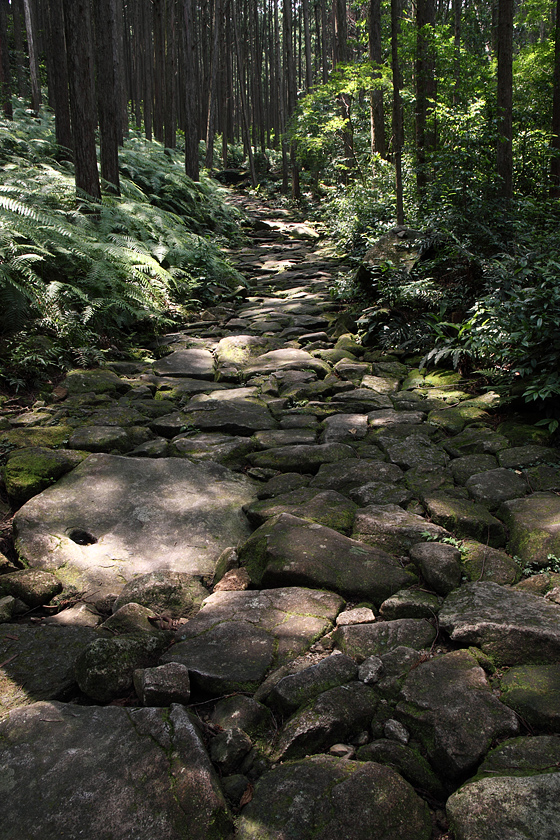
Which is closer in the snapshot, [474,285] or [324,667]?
[324,667]

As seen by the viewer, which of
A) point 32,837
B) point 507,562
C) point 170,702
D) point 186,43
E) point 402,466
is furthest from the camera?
point 186,43

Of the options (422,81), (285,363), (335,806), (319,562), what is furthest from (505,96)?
(335,806)

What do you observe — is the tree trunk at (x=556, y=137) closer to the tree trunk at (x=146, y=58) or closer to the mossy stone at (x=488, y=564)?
the mossy stone at (x=488, y=564)

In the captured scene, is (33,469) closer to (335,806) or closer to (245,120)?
(335,806)

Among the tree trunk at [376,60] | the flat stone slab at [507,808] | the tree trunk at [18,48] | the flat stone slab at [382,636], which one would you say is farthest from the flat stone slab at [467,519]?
the tree trunk at [18,48]

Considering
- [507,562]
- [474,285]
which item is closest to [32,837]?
[507,562]

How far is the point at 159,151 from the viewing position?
17.7 m

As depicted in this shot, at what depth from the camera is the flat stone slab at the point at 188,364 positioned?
19.7ft

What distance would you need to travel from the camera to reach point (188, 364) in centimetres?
628

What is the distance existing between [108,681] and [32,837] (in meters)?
0.54

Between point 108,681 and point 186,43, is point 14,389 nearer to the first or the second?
point 108,681

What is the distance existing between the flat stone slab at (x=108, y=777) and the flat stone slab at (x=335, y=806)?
111 mm

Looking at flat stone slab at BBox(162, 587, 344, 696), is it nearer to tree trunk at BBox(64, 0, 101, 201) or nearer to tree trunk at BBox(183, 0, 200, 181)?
tree trunk at BBox(64, 0, 101, 201)

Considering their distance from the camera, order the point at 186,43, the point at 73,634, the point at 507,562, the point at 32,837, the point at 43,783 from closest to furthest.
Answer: the point at 32,837 < the point at 43,783 < the point at 73,634 < the point at 507,562 < the point at 186,43
